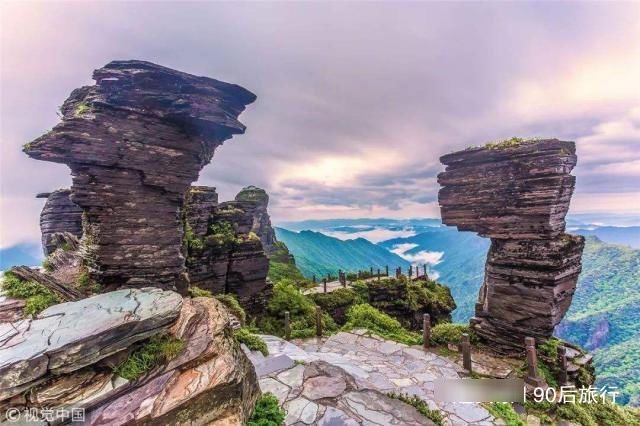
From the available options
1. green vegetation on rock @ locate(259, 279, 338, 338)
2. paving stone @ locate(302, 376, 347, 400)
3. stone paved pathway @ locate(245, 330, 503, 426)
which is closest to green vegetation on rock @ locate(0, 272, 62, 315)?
stone paved pathway @ locate(245, 330, 503, 426)

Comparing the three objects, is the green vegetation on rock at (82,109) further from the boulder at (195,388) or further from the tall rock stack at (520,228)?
the tall rock stack at (520,228)

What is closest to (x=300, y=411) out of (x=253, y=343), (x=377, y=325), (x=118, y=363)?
(x=118, y=363)

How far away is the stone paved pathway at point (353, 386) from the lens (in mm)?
5742

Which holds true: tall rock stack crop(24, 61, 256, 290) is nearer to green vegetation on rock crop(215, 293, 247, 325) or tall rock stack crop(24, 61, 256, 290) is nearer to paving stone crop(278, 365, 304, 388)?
green vegetation on rock crop(215, 293, 247, 325)

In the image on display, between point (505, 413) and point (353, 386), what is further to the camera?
point (505, 413)

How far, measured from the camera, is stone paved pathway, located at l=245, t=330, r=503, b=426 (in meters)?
5.74

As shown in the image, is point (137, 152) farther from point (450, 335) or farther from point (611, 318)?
point (611, 318)

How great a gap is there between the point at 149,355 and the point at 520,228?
38.3 feet

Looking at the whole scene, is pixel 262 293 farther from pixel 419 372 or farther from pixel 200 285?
pixel 419 372

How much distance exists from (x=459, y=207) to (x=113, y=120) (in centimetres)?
1306

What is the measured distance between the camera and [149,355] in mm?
4113

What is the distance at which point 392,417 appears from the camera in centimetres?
577

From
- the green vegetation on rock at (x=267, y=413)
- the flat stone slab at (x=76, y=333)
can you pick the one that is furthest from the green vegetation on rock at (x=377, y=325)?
the flat stone slab at (x=76, y=333)

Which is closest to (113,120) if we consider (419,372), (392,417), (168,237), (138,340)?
(168,237)
